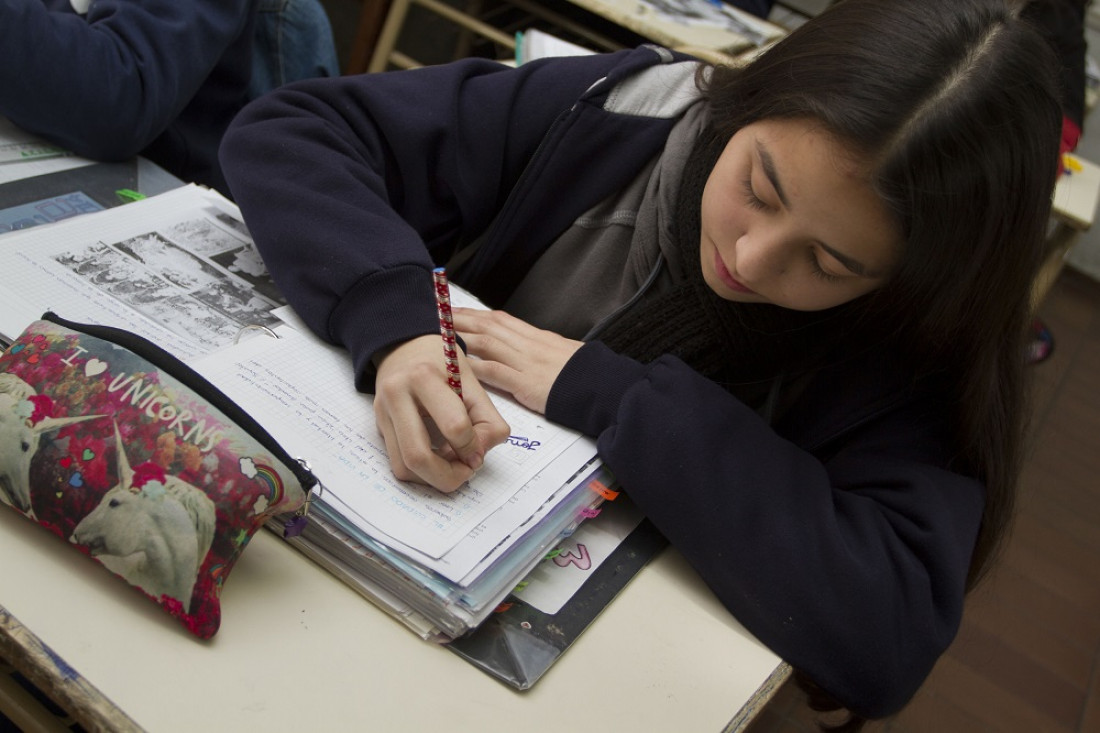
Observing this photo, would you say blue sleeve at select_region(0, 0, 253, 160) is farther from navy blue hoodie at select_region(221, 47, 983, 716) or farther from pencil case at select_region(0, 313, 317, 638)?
pencil case at select_region(0, 313, 317, 638)

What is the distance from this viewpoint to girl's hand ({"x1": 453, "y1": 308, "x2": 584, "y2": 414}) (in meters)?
0.93

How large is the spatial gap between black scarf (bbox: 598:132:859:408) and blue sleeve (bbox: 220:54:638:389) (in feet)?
0.71

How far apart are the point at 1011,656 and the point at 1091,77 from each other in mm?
2365

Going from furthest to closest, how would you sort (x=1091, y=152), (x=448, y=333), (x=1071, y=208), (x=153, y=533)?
1. (x=1091, y=152)
2. (x=1071, y=208)
3. (x=448, y=333)
4. (x=153, y=533)

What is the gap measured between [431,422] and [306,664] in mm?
244

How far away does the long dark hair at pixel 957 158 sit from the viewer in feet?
2.80

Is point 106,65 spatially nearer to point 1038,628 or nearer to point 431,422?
point 431,422

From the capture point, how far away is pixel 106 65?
1.22m

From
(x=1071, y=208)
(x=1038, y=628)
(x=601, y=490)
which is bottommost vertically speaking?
(x=1038, y=628)

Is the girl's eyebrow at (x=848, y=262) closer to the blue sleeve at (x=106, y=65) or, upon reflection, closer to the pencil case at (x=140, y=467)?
the pencil case at (x=140, y=467)

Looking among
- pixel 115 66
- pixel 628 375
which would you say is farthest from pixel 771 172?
pixel 115 66

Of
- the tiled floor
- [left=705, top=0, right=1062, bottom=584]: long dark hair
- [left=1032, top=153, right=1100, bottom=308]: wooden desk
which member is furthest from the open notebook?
[left=1032, top=153, right=1100, bottom=308]: wooden desk

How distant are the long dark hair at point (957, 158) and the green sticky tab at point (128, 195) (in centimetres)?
73

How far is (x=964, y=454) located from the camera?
3.18ft
